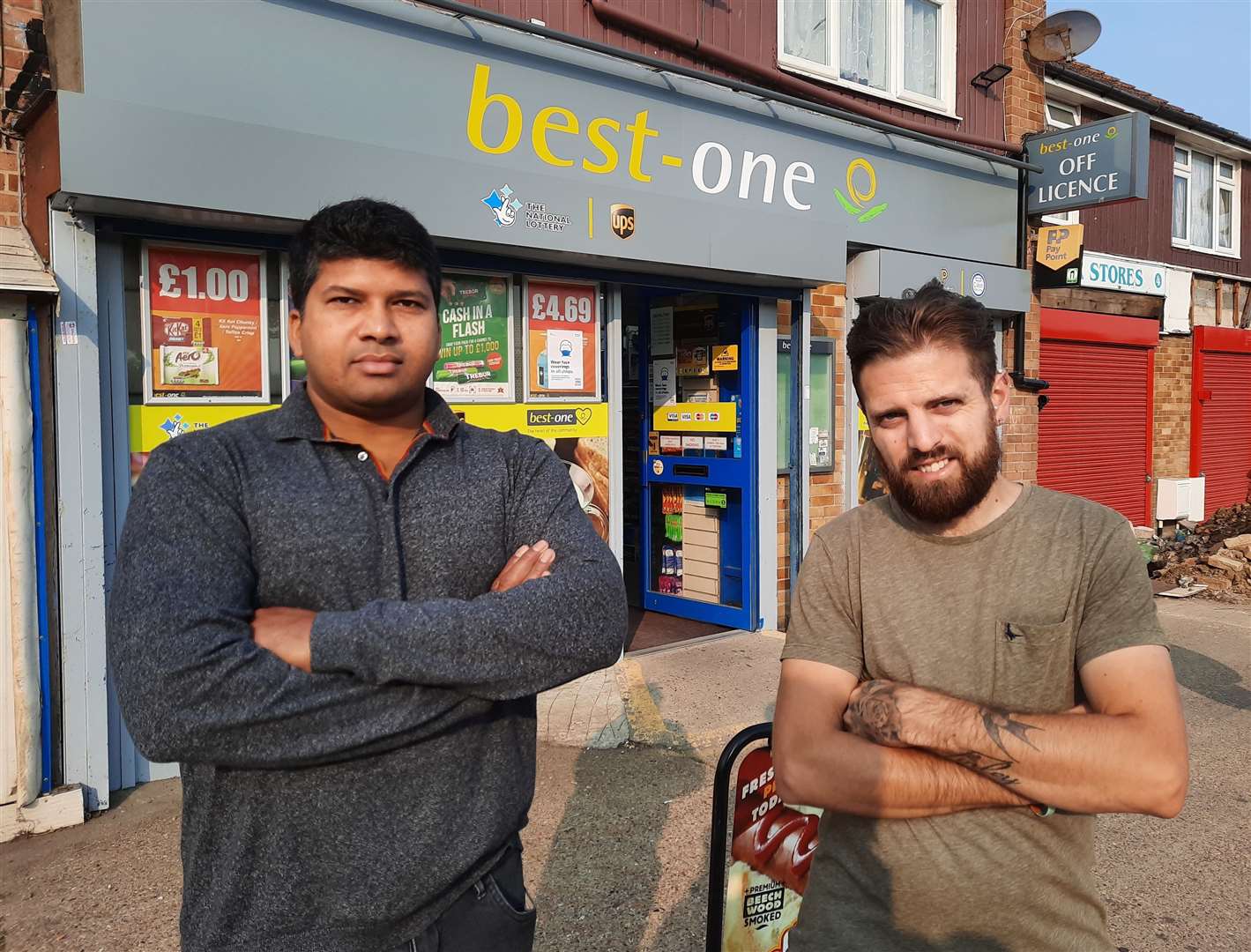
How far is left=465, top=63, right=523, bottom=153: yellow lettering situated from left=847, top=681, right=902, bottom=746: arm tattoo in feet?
14.2

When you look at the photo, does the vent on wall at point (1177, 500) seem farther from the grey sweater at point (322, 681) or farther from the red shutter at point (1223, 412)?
the grey sweater at point (322, 681)

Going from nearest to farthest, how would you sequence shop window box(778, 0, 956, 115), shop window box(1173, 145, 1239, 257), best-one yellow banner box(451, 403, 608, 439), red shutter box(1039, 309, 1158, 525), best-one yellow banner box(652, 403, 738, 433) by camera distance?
1. best-one yellow banner box(451, 403, 608, 439)
2. best-one yellow banner box(652, 403, 738, 433)
3. shop window box(778, 0, 956, 115)
4. red shutter box(1039, 309, 1158, 525)
5. shop window box(1173, 145, 1239, 257)

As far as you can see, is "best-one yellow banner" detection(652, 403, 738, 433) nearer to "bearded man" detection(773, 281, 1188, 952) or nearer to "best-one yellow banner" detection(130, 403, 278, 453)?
"best-one yellow banner" detection(130, 403, 278, 453)

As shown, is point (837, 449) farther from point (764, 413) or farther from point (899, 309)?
point (899, 309)

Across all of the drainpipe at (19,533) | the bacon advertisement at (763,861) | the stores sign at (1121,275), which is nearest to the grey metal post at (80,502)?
the drainpipe at (19,533)

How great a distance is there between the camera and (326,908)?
164 cm

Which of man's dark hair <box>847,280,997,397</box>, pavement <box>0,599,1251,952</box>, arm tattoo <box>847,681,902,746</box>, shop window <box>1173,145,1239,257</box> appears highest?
shop window <box>1173,145,1239,257</box>

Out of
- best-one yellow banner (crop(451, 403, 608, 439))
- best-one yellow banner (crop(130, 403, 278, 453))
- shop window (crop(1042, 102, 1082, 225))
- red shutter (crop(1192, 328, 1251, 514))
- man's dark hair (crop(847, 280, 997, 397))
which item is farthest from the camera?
red shutter (crop(1192, 328, 1251, 514))

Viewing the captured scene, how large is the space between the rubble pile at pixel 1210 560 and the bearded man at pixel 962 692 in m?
9.53

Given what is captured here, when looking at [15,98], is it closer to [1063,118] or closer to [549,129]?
[549,129]

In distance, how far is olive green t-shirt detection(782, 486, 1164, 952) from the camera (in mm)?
1623

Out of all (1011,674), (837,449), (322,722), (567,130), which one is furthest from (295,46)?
(837,449)

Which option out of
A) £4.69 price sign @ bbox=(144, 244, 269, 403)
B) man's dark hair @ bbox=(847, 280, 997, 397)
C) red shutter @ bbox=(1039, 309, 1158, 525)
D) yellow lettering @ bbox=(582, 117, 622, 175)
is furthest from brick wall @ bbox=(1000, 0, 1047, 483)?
man's dark hair @ bbox=(847, 280, 997, 397)

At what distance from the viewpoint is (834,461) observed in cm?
779
